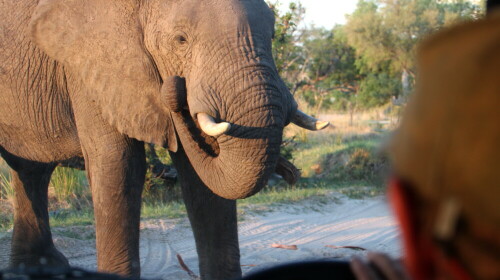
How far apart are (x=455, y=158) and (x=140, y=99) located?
3.48 metres

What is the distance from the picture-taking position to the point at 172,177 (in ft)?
31.5

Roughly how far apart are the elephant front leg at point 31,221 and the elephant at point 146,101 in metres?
0.85

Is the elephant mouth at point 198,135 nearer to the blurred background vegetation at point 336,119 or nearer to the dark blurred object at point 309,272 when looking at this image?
the blurred background vegetation at point 336,119

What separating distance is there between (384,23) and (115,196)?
32.3 meters

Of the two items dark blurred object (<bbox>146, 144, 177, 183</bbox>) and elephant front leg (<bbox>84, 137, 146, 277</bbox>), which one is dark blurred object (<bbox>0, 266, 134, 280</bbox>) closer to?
elephant front leg (<bbox>84, 137, 146, 277</bbox>)

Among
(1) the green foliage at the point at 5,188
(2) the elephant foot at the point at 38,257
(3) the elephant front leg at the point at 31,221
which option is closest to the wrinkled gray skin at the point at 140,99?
(3) the elephant front leg at the point at 31,221

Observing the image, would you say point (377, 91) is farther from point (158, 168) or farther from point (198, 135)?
point (198, 135)

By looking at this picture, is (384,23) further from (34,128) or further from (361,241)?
(34,128)

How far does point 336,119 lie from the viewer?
Result: 2112 centimetres

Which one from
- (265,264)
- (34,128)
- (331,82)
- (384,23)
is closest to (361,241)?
(265,264)

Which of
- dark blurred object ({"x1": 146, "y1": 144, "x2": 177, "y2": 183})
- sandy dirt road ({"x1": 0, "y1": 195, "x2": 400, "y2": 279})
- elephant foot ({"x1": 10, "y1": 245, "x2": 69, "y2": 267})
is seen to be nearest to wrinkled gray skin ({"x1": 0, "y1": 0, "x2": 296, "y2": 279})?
elephant foot ({"x1": 10, "y1": 245, "x2": 69, "y2": 267})

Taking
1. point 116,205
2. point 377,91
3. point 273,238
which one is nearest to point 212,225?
point 116,205

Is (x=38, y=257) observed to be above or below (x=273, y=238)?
above

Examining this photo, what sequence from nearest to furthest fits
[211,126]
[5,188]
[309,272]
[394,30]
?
1. [309,272]
2. [211,126]
3. [5,188]
4. [394,30]
